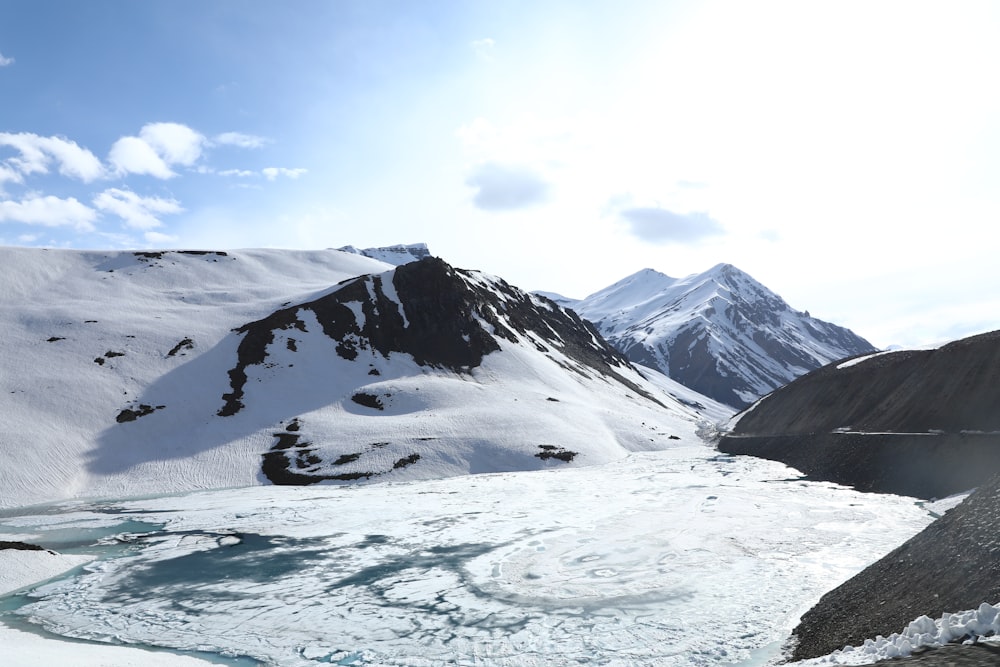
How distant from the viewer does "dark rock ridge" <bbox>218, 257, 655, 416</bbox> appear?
94250 millimetres

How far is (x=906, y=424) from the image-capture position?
46844mm

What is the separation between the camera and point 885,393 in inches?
2133

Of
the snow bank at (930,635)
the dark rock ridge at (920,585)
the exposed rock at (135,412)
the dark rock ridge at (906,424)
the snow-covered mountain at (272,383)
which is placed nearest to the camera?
the snow bank at (930,635)

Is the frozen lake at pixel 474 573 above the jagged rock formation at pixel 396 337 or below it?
Answer: below

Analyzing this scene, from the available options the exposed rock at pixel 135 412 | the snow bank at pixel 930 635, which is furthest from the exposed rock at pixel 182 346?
the snow bank at pixel 930 635

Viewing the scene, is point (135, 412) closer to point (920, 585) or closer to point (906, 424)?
point (920, 585)

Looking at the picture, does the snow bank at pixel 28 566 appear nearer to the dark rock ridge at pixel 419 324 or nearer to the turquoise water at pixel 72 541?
the turquoise water at pixel 72 541

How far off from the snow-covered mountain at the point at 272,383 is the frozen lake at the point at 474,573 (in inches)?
701

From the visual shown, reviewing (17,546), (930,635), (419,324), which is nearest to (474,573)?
(930,635)

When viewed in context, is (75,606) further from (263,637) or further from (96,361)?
(96,361)

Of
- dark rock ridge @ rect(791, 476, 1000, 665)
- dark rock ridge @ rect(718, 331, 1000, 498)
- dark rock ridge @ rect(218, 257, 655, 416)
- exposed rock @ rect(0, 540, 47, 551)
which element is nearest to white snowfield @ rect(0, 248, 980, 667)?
exposed rock @ rect(0, 540, 47, 551)

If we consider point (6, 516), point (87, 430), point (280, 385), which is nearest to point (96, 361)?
point (87, 430)

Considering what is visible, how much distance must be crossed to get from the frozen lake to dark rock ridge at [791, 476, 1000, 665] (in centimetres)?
146

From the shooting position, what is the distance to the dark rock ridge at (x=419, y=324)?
94250 millimetres
